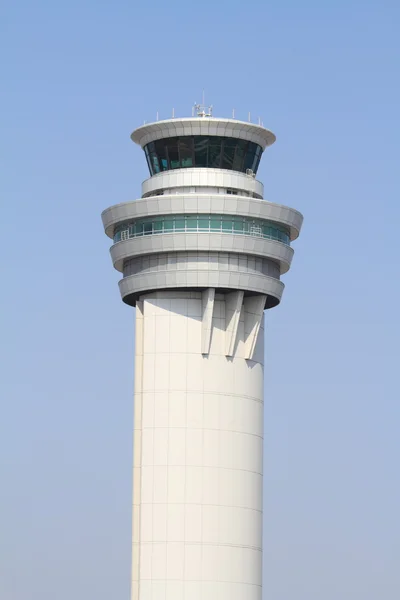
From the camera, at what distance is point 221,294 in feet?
410

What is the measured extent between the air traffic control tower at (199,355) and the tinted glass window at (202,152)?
99 millimetres

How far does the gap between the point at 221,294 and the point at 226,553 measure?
1918 cm

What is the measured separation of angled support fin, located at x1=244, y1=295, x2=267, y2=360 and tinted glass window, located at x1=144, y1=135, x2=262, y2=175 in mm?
10092

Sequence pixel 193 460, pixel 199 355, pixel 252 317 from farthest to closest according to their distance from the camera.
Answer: pixel 252 317 < pixel 199 355 < pixel 193 460

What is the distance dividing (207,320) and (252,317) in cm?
464

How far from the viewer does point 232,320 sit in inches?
4889

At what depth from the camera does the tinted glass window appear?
414 feet

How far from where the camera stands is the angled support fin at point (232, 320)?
407 ft

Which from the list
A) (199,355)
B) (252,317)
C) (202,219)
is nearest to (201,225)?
(202,219)

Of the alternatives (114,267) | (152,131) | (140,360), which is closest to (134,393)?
(140,360)

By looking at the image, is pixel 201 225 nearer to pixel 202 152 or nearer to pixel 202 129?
pixel 202 152

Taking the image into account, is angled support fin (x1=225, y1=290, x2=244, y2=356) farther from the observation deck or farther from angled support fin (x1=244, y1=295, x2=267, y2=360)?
angled support fin (x1=244, y1=295, x2=267, y2=360)

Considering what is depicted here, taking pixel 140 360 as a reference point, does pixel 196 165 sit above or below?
above

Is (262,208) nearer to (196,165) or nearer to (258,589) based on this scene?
(196,165)
